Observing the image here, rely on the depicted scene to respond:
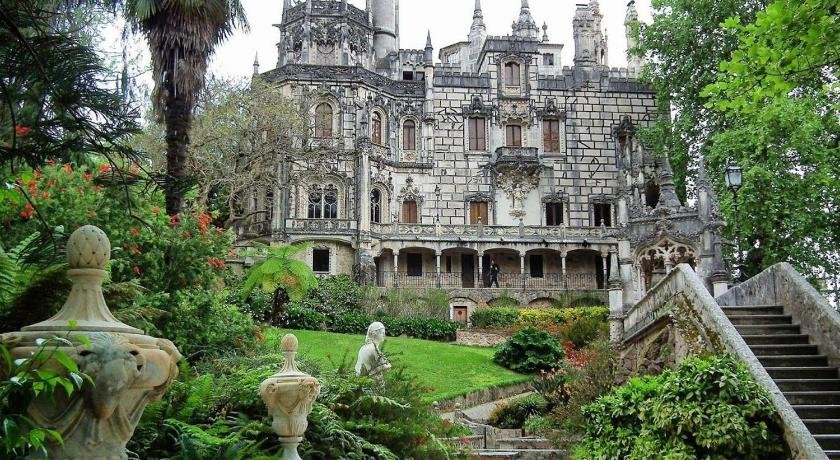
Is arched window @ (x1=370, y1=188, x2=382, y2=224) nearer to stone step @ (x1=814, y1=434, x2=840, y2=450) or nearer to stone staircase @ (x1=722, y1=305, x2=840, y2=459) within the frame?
stone staircase @ (x1=722, y1=305, x2=840, y2=459)

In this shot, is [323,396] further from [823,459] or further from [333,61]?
[333,61]

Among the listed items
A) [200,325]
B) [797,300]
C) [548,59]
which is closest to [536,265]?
[548,59]

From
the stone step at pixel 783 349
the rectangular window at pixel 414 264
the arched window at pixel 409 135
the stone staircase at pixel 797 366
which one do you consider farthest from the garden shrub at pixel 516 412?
the arched window at pixel 409 135

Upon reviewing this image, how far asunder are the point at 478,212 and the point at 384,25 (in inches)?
572

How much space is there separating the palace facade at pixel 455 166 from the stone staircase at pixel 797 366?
2400cm

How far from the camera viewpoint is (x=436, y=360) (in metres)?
24.8

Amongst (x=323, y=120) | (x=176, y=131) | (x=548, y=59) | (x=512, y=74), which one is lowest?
(x=176, y=131)

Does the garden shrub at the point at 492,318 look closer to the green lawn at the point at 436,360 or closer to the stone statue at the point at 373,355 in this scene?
the green lawn at the point at 436,360

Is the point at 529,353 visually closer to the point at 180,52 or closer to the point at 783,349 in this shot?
the point at 783,349

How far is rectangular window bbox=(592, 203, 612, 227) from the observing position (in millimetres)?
44906

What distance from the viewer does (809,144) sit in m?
26.8

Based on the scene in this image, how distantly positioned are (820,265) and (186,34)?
22.1 meters

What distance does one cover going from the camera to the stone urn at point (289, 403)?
752 cm

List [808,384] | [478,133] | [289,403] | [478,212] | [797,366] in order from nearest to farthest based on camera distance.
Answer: [289,403] → [808,384] → [797,366] → [478,212] → [478,133]
